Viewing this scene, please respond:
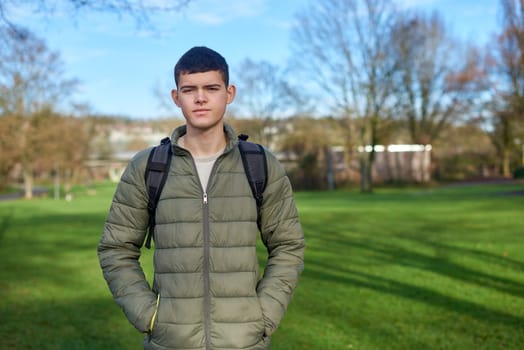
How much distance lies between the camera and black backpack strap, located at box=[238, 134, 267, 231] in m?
2.78

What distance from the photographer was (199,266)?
8.84 feet

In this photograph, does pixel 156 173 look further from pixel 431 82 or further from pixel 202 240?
pixel 431 82

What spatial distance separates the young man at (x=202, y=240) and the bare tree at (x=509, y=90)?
1924 centimetres

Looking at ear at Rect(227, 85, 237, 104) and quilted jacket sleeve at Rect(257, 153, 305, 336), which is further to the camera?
ear at Rect(227, 85, 237, 104)

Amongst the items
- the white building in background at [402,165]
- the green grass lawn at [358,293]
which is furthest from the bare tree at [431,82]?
the green grass lawn at [358,293]

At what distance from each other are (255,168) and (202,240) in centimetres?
37

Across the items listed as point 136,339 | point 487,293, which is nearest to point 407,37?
point 487,293

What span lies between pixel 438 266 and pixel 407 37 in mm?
37021

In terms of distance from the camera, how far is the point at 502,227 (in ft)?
57.9

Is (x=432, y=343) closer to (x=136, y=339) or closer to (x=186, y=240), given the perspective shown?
(x=136, y=339)

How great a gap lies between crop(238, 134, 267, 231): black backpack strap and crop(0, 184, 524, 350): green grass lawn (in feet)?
12.6

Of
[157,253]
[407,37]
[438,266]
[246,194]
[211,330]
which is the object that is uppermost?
[407,37]

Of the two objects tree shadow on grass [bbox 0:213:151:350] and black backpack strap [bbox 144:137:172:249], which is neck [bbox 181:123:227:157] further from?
tree shadow on grass [bbox 0:213:151:350]

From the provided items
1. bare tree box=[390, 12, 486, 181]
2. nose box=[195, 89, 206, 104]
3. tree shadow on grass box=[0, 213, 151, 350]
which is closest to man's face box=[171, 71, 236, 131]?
nose box=[195, 89, 206, 104]
